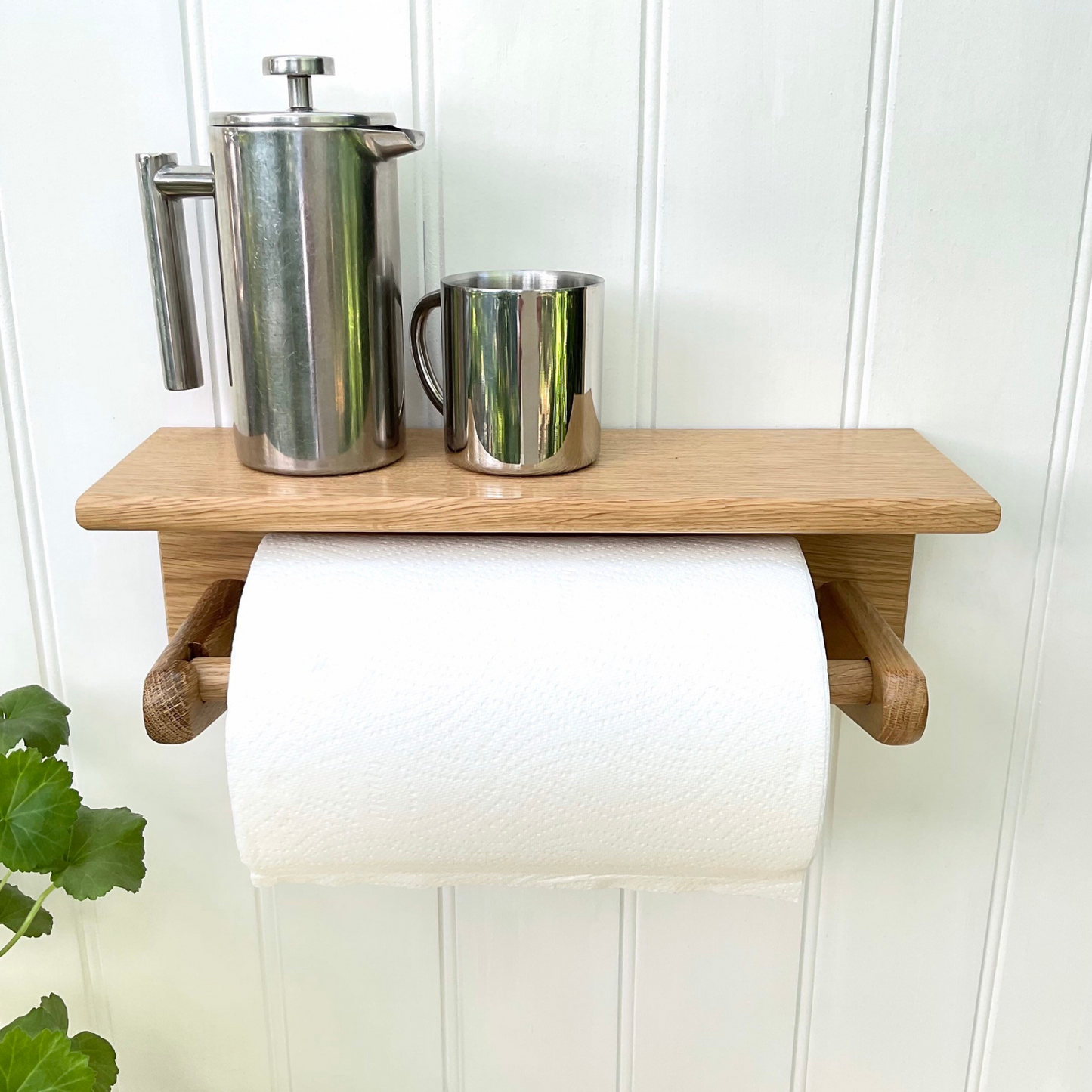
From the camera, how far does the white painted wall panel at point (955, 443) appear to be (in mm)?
459

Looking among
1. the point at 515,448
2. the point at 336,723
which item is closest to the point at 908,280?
the point at 515,448

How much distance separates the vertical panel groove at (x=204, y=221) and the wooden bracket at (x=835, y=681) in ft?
0.33

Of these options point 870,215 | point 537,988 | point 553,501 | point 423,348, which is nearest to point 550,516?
point 553,501

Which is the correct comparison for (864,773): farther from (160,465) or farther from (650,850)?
(160,465)

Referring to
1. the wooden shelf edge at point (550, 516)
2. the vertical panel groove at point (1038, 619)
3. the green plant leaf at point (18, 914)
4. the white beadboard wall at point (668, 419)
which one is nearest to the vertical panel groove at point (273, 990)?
the white beadboard wall at point (668, 419)

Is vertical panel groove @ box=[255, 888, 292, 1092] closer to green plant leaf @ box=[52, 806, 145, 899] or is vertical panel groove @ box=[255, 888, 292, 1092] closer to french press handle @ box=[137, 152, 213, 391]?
green plant leaf @ box=[52, 806, 145, 899]

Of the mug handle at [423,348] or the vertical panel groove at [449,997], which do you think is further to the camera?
the vertical panel groove at [449,997]

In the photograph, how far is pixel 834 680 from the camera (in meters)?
0.43

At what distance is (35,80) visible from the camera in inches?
18.1

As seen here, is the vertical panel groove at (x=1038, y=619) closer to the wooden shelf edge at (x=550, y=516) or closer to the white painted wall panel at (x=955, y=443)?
the white painted wall panel at (x=955, y=443)

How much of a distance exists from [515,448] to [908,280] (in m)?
0.21

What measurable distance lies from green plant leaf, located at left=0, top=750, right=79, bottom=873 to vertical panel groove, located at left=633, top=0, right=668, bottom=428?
0.30 m

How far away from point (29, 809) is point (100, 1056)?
0.52 ft

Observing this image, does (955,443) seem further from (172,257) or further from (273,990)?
(273,990)
